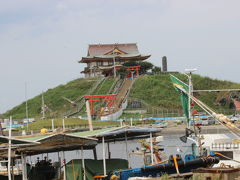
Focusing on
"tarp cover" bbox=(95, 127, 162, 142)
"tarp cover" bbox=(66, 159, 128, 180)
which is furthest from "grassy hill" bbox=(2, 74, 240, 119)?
"tarp cover" bbox=(66, 159, 128, 180)

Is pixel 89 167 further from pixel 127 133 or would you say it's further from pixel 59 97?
pixel 59 97

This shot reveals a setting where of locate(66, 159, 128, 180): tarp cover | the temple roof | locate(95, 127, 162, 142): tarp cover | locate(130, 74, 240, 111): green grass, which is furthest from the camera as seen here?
the temple roof

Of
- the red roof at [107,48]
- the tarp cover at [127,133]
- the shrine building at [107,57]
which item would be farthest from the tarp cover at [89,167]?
the red roof at [107,48]

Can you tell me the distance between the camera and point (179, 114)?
3073 inches

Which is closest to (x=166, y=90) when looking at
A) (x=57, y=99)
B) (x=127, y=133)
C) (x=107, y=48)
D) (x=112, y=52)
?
(x=57, y=99)

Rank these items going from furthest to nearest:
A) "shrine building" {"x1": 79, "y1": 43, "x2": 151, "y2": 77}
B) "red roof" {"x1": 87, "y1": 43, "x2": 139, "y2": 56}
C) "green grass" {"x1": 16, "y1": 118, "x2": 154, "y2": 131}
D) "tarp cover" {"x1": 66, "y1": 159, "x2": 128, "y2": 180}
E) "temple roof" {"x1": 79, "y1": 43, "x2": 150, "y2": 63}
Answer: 1. "red roof" {"x1": 87, "y1": 43, "x2": 139, "y2": 56}
2. "temple roof" {"x1": 79, "y1": 43, "x2": 150, "y2": 63}
3. "shrine building" {"x1": 79, "y1": 43, "x2": 151, "y2": 77}
4. "green grass" {"x1": 16, "y1": 118, "x2": 154, "y2": 131}
5. "tarp cover" {"x1": 66, "y1": 159, "x2": 128, "y2": 180}

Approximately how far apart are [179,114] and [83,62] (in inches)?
1190

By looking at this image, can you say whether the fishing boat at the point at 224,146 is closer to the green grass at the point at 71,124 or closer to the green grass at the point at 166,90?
the green grass at the point at 71,124

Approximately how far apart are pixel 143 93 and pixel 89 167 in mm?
62290

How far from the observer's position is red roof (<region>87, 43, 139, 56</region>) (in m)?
103

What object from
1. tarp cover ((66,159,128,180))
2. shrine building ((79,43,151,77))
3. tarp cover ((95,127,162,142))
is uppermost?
shrine building ((79,43,151,77))

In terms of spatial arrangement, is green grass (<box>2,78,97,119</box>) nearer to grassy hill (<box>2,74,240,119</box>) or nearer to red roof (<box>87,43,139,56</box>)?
grassy hill (<box>2,74,240,119</box>)

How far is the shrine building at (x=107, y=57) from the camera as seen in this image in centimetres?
9928

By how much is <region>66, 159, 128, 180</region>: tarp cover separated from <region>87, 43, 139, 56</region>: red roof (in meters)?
79.7
